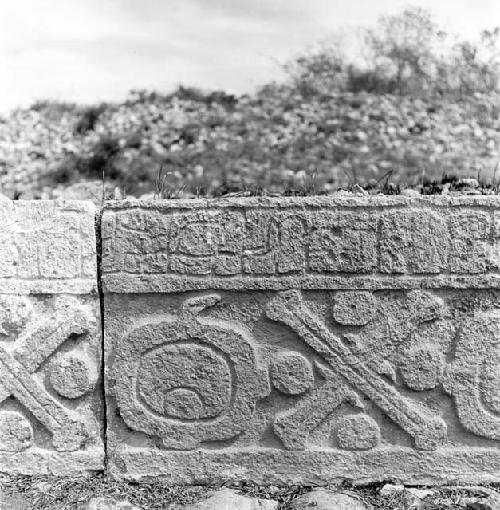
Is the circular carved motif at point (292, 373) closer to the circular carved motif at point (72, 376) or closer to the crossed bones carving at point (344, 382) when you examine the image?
the crossed bones carving at point (344, 382)

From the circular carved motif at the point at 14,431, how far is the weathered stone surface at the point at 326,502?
3.02 feet

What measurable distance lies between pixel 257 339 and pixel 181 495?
1.86ft

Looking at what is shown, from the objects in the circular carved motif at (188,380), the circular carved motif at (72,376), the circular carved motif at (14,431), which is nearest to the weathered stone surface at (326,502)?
the circular carved motif at (188,380)

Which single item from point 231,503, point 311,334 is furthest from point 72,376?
point 311,334

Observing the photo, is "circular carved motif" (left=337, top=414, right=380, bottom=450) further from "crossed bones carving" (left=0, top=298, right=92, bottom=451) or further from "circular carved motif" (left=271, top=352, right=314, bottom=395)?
"crossed bones carving" (left=0, top=298, right=92, bottom=451)

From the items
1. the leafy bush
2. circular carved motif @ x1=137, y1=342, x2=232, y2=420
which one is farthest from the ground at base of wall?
the leafy bush

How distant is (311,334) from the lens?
6.99ft

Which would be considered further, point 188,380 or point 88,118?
point 88,118

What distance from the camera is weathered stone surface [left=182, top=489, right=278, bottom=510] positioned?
2047 mm

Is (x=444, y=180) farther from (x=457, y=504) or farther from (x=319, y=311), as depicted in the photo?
(x=457, y=504)

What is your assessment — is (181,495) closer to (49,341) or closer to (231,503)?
(231,503)

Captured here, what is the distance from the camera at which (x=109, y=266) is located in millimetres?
2146

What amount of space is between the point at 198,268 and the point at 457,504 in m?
1.11

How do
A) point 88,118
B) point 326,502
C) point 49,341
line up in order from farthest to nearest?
point 88,118 → point 49,341 → point 326,502
